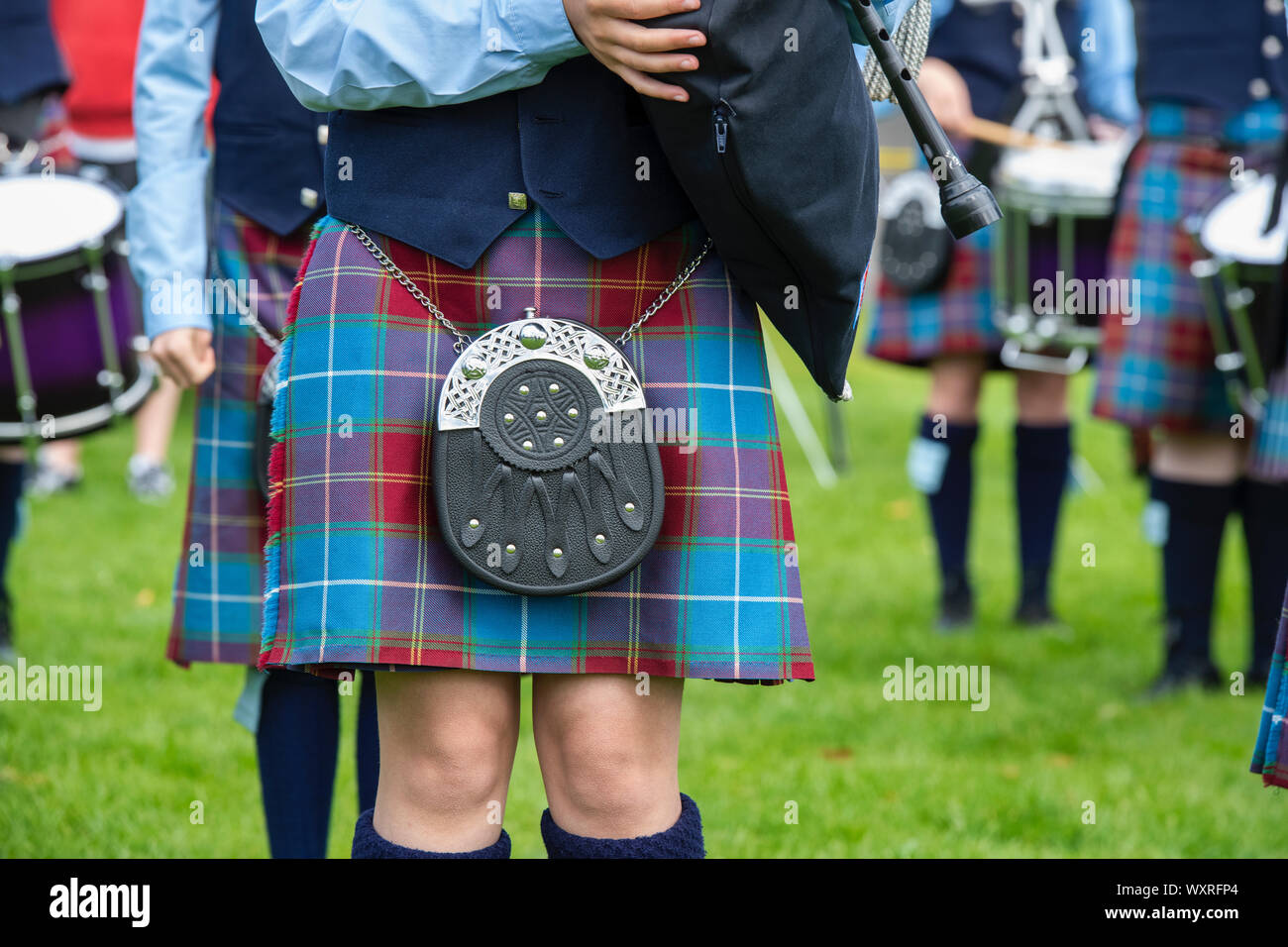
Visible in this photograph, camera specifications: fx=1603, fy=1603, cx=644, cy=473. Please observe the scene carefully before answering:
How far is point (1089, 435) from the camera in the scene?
8.23 metres

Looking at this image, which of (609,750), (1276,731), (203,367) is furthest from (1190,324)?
(609,750)

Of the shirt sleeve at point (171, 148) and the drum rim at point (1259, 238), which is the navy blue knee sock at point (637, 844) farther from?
the drum rim at point (1259, 238)

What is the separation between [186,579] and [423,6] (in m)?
1.18

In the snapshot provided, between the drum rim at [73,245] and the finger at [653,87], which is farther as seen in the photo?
the drum rim at [73,245]

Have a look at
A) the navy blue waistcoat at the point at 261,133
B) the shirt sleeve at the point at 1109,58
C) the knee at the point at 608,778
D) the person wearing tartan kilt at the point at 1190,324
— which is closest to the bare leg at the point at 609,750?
the knee at the point at 608,778

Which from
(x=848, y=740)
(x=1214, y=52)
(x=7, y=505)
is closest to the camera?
(x=848, y=740)

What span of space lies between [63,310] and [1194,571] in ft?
8.92

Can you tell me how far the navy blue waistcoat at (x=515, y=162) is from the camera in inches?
66.0

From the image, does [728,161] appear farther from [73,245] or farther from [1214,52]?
[1214,52]

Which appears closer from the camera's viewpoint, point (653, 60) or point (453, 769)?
point (653, 60)

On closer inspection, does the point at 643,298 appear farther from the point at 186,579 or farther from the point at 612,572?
the point at 186,579

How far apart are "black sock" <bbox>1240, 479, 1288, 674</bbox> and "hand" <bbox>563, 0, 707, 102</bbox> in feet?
8.86

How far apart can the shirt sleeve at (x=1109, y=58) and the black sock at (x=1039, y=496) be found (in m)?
0.92

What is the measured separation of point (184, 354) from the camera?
7.36ft
